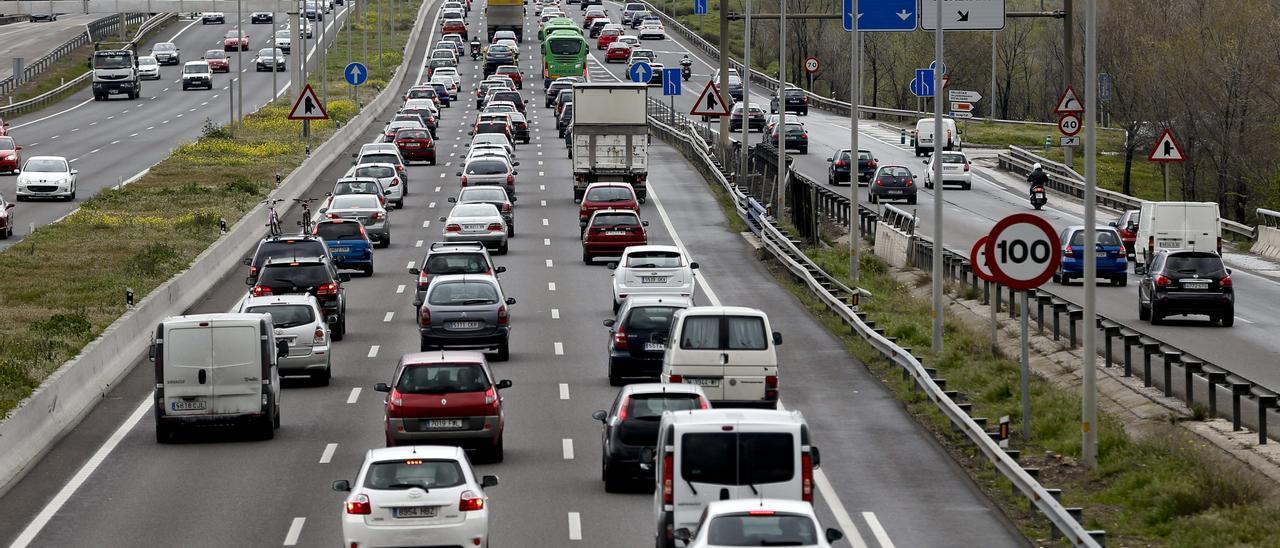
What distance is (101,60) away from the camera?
110m

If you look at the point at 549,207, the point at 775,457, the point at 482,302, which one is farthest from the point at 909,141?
the point at 775,457

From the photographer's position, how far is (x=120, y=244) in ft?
162

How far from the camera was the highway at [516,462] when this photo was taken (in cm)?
2066

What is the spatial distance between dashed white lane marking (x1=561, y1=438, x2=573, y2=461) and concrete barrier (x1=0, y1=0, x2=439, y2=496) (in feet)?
22.3

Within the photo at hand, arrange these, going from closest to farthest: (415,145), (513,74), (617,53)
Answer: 1. (415,145)
2. (513,74)
3. (617,53)

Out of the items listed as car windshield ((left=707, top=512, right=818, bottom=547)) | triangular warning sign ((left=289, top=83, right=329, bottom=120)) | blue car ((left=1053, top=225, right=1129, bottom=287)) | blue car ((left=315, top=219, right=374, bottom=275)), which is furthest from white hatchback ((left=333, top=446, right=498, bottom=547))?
triangular warning sign ((left=289, top=83, right=329, bottom=120))

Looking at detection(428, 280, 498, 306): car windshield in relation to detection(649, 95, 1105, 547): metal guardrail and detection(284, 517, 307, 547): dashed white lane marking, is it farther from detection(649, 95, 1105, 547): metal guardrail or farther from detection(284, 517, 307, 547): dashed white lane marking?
detection(284, 517, 307, 547): dashed white lane marking

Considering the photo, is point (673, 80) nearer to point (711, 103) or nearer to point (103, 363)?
point (711, 103)

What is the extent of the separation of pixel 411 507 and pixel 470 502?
1.82ft

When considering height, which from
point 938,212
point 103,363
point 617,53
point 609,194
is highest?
point 617,53

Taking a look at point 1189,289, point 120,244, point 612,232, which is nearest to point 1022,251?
point 1189,289

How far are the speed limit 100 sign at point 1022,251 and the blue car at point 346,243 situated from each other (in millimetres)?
24806

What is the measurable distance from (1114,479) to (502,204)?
33007 millimetres

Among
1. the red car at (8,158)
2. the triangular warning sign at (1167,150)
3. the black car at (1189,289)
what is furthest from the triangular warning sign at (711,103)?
the red car at (8,158)
